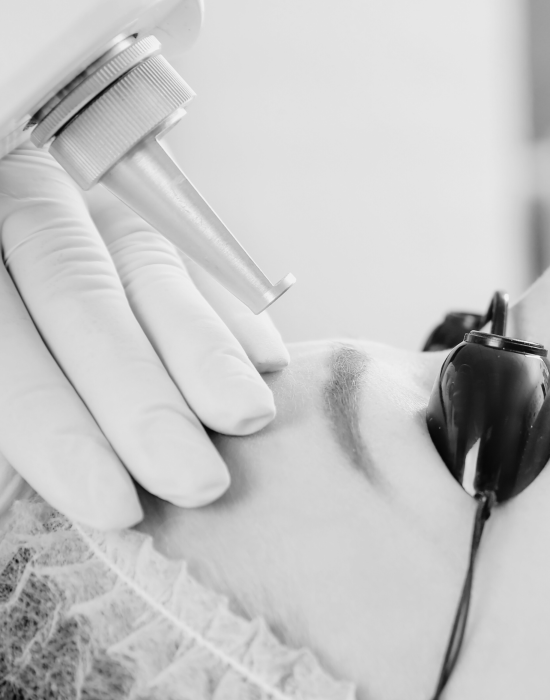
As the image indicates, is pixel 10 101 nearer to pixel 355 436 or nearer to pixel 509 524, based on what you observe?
pixel 355 436

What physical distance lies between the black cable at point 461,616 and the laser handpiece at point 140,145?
9.2 inches

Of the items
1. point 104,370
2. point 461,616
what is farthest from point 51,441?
point 461,616

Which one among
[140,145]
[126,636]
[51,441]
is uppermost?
[140,145]

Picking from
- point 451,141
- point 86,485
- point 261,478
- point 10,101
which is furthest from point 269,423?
point 451,141

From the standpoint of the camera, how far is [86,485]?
47cm

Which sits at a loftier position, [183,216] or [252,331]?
[183,216]

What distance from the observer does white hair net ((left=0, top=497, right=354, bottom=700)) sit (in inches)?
16.6

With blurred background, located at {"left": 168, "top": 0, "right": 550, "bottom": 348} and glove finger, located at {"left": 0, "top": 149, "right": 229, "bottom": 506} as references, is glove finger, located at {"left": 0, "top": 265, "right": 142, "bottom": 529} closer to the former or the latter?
glove finger, located at {"left": 0, "top": 149, "right": 229, "bottom": 506}

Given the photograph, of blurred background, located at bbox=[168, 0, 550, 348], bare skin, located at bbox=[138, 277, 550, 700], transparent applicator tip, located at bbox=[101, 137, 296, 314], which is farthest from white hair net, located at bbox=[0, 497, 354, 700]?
blurred background, located at bbox=[168, 0, 550, 348]

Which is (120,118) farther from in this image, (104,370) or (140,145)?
(104,370)

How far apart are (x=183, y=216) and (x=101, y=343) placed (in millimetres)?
128

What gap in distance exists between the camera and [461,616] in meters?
0.45

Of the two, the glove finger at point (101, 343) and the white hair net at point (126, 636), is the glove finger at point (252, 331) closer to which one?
the glove finger at point (101, 343)

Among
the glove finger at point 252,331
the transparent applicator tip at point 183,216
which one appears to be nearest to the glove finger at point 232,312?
the glove finger at point 252,331
